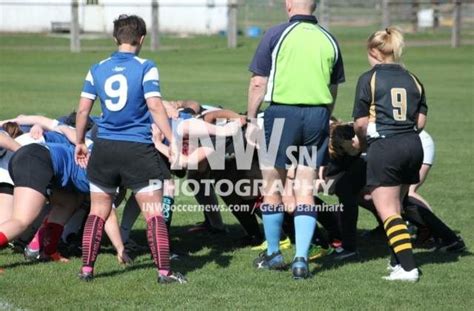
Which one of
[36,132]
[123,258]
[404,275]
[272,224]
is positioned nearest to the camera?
[404,275]

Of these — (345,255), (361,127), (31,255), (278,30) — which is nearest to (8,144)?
(31,255)

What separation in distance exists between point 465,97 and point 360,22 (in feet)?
88.9

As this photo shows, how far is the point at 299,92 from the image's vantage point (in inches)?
279

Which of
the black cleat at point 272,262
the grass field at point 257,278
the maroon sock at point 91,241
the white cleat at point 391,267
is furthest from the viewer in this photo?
the black cleat at point 272,262

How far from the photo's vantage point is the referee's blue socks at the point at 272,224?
7449 mm

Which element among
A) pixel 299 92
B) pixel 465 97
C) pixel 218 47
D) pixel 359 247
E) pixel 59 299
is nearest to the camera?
pixel 59 299

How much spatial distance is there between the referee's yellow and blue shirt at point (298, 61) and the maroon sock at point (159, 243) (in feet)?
4.11

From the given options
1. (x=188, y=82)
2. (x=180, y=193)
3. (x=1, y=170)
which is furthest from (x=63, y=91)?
(x=1, y=170)

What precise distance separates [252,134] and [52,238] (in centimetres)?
184

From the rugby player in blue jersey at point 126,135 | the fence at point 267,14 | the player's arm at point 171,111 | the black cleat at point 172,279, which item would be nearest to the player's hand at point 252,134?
the player's arm at point 171,111

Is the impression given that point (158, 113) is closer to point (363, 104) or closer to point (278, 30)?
point (278, 30)

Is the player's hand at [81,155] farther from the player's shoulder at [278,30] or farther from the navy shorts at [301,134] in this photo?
the player's shoulder at [278,30]

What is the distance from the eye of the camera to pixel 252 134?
26.6 feet

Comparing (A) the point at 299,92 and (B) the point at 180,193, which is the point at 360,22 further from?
(A) the point at 299,92
